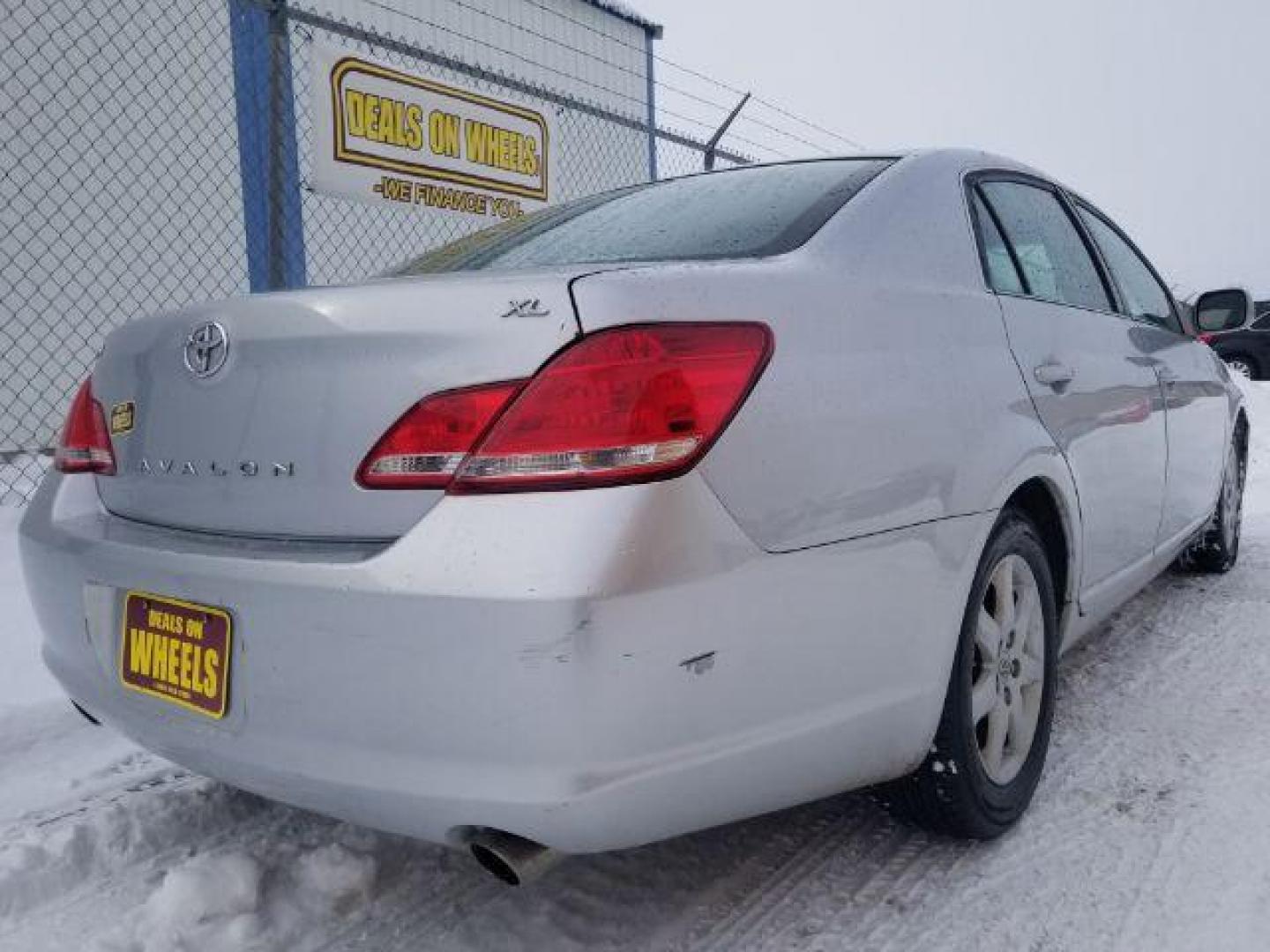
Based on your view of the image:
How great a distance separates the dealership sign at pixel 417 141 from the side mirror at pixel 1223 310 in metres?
3.68

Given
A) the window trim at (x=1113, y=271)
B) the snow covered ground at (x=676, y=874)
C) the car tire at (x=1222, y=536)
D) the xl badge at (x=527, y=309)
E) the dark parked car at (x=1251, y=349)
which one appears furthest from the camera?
the dark parked car at (x=1251, y=349)

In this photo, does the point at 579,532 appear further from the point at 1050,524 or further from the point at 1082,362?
the point at 1082,362

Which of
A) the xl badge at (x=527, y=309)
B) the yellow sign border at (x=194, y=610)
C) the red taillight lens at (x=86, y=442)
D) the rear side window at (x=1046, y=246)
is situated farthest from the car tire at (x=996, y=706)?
the red taillight lens at (x=86, y=442)

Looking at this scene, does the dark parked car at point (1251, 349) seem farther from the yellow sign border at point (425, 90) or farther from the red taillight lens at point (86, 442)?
the red taillight lens at point (86, 442)

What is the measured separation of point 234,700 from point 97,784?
3.39 ft

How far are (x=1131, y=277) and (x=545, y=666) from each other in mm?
2851

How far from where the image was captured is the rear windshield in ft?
5.89

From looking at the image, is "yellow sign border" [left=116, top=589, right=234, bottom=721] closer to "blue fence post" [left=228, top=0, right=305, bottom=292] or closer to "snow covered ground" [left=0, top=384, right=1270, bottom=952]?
"snow covered ground" [left=0, top=384, right=1270, bottom=952]

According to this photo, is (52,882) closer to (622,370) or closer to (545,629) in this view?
(545,629)

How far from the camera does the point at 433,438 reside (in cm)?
136

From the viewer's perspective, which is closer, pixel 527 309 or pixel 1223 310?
pixel 527 309

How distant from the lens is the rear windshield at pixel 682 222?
179 cm

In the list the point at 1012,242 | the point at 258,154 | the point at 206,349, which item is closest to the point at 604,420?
the point at 206,349

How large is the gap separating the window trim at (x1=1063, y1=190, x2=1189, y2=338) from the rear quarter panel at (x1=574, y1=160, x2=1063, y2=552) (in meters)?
1.08
